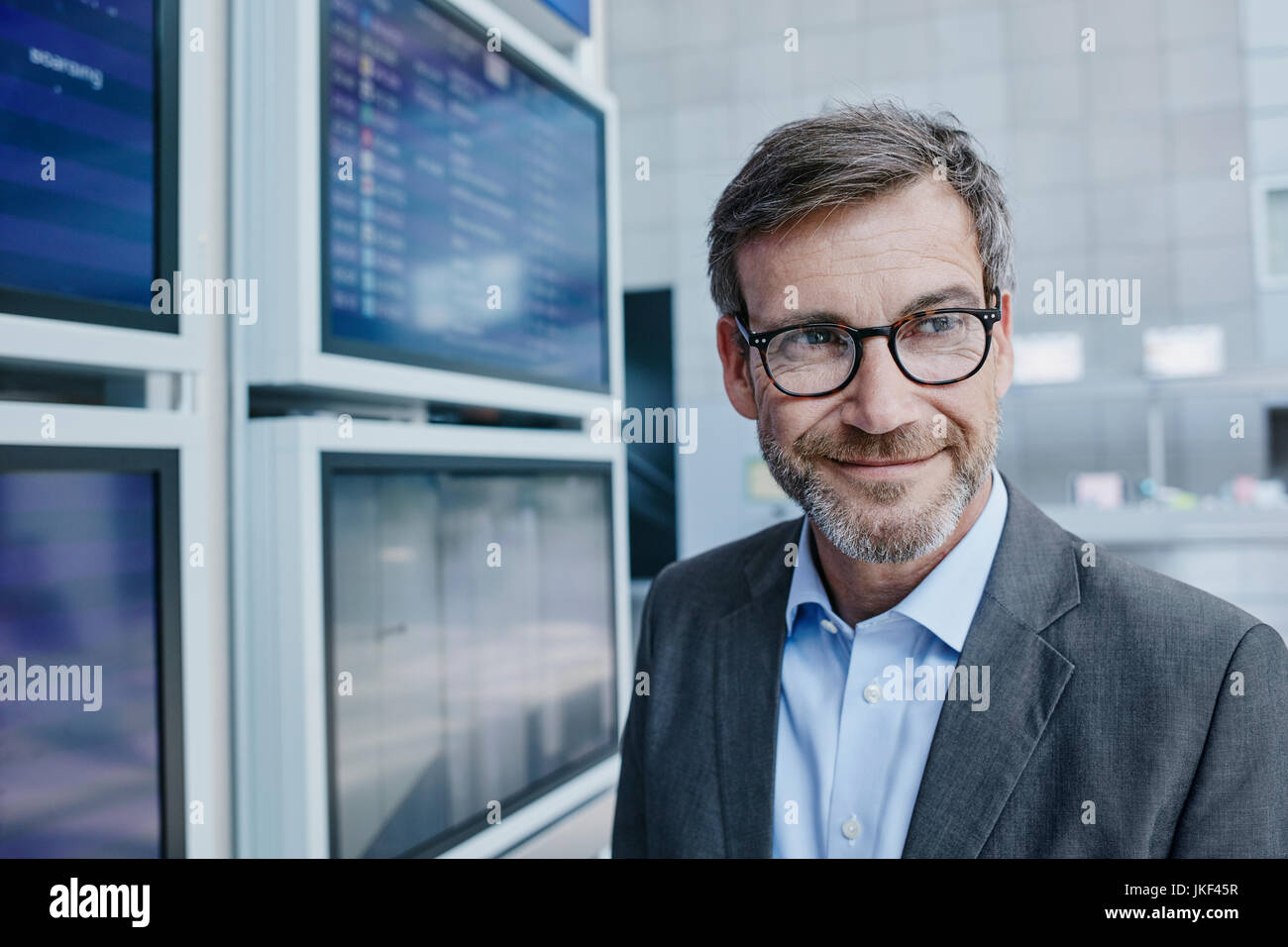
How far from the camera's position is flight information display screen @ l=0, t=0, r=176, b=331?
0.65 meters

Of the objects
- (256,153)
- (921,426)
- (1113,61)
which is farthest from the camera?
(1113,61)

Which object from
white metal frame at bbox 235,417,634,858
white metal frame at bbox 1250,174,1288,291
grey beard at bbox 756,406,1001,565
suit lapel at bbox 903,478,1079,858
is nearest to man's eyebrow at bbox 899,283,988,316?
grey beard at bbox 756,406,1001,565

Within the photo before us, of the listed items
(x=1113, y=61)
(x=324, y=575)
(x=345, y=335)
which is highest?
(x=1113, y=61)

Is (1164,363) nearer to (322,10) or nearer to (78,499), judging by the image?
(322,10)

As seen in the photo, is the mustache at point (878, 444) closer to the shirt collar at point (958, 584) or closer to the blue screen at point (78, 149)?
the shirt collar at point (958, 584)

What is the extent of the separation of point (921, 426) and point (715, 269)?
0.28 metres

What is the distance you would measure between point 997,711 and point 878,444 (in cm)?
23

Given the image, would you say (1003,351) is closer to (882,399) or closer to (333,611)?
(882,399)

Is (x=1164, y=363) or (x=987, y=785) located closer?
(x=987, y=785)

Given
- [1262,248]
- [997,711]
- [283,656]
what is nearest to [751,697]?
[997,711]

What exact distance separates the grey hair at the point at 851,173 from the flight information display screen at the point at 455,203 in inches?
15.7

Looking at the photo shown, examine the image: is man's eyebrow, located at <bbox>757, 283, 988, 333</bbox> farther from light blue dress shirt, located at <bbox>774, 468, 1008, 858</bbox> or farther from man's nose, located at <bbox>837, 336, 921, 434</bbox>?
light blue dress shirt, located at <bbox>774, 468, 1008, 858</bbox>

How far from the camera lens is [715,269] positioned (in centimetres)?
88
